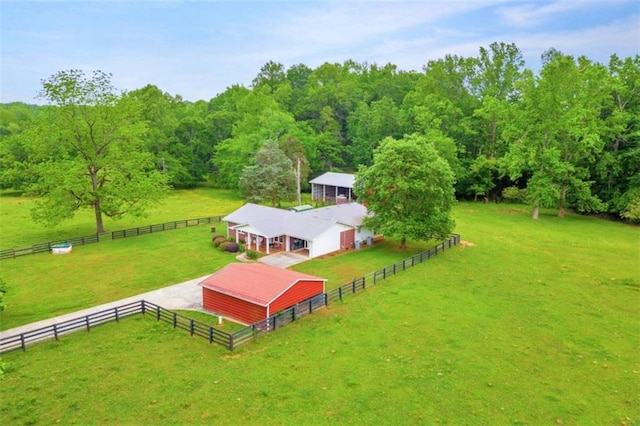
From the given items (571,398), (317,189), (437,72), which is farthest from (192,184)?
(571,398)

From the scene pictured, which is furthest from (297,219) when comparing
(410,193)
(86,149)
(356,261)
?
(86,149)

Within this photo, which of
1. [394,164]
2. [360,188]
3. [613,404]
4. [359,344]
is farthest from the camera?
[360,188]

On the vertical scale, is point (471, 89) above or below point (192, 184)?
above

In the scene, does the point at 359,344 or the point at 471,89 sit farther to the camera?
the point at 471,89

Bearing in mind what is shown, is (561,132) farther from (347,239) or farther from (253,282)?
(253,282)

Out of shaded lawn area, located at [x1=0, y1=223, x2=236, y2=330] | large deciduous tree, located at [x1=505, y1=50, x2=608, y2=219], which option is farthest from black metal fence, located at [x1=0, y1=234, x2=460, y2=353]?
large deciduous tree, located at [x1=505, y1=50, x2=608, y2=219]

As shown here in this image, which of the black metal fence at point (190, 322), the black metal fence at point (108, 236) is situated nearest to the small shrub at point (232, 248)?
the black metal fence at point (108, 236)

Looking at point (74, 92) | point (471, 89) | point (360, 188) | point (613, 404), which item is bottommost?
point (613, 404)

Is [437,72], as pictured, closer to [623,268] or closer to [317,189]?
[317,189]
